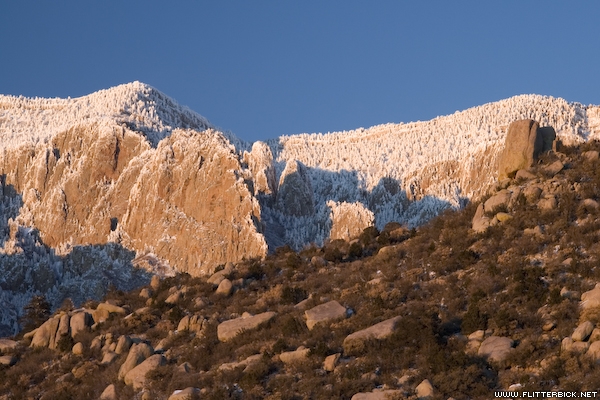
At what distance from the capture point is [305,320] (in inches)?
1469

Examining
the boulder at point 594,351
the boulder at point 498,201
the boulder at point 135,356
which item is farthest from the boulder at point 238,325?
the boulder at point 594,351

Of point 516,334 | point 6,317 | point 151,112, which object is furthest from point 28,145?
point 516,334

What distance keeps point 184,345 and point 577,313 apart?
1486 centimetres

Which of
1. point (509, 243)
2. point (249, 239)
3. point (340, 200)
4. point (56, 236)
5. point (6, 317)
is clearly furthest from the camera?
point (340, 200)

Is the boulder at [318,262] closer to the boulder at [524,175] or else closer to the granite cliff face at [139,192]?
the boulder at [524,175]

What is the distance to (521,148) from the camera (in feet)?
165

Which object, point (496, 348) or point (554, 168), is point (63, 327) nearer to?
point (496, 348)

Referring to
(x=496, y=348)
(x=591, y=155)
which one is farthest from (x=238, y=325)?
(x=591, y=155)

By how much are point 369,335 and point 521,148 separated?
1964 centimetres

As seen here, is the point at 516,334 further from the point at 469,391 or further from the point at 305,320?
the point at 305,320

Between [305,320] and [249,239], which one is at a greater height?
[249,239]

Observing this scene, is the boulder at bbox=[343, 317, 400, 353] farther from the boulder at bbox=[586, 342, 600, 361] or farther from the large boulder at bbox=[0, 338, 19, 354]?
the large boulder at bbox=[0, 338, 19, 354]

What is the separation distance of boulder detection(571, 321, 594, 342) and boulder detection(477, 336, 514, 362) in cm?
199

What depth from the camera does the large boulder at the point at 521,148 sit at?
49.7 metres
